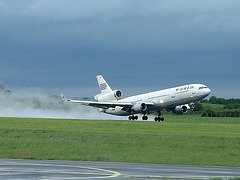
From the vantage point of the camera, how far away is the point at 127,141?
1855 inches

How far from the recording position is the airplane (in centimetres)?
8794

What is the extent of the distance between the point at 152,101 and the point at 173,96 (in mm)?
6157

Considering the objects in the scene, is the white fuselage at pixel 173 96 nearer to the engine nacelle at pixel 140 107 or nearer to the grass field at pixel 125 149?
the engine nacelle at pixel 140 107

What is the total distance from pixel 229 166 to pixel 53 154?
1187 cm

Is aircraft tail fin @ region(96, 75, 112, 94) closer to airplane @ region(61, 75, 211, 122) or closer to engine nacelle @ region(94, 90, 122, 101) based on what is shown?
airplane @ region(61, 75, 211, 122)

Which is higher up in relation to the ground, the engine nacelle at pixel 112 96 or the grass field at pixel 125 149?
the engine nacelle at pixel 112 96

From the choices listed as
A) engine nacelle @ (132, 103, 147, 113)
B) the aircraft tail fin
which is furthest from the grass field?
the aircraft tail fin

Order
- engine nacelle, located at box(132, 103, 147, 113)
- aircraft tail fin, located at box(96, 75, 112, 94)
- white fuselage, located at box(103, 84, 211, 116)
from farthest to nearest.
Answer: aircraft tail fin, located at box(96, 75, 112, 94) → engine nacelle, located at box(132, 103, 147, 113) → white fuselage, located at box(103, 84, 211, 116)

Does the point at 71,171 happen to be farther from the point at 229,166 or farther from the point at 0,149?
the point at 0,149

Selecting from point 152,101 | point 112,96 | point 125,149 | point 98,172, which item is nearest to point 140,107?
point 152,101

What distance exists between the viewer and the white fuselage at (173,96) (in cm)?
8750

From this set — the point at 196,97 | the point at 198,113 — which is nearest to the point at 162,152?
the point at 196,97

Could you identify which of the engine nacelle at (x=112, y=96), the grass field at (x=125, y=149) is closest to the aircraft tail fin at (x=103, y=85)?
the engine nacelle at (x=112, y=96)

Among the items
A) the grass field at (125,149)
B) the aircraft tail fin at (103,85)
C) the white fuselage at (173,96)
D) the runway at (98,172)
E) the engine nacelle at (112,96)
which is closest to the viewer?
the runway at (98,172)
